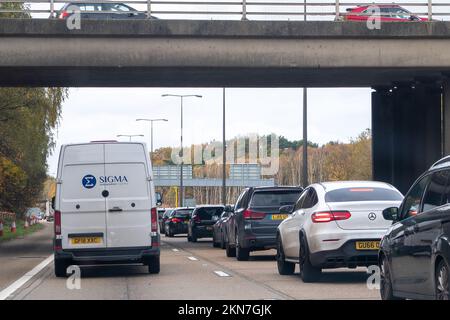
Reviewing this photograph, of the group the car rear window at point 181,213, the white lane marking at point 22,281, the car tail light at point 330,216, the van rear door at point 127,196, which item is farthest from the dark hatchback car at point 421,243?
the car rear window at point 181,213

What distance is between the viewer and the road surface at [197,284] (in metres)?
15.0

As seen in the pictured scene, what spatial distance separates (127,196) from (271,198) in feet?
18.3

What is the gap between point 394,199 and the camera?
55.0 ft

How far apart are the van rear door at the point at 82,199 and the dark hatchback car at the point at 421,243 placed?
7475mm

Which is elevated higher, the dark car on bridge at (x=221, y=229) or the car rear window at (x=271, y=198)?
the car rear window at (x=271, y=198)

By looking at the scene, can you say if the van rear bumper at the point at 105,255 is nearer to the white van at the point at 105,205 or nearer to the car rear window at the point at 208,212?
the white van at the point at 105,205

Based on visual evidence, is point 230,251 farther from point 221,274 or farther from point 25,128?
point 25,128

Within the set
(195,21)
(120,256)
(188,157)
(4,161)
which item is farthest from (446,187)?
(188,157)

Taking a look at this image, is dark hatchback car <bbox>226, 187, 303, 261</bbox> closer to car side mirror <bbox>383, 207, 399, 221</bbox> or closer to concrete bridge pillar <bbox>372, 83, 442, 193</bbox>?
car side mirror <bbox>383, 207, 399, 221</bbox>

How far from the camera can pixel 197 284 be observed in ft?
56.2

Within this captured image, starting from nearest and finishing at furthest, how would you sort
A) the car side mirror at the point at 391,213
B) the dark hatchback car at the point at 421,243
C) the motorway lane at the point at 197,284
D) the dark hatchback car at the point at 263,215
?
1. the dark hatchback car at the point at 421,243
2. the car side mirror at the point at 391,213
3. the motorway lane at the point at 197,284
4. the dark hatchback car at the point at 263,215

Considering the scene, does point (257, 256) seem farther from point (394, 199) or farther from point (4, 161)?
point (4, 161)

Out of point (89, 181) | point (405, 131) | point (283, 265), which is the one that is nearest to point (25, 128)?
point (405, 131)

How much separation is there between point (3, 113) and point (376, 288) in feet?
88.5
